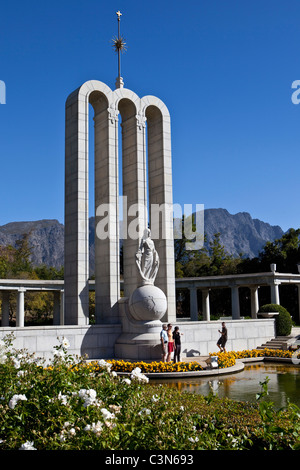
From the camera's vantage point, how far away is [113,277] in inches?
792

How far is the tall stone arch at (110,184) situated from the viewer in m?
19.7

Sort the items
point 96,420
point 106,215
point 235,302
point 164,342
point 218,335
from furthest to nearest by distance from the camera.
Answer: point 235,302
point 106,215
point 218,335
point 164,342
point 96,420

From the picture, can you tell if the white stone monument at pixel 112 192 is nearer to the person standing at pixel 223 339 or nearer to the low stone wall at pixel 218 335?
the low stone wall at pixel 218 335

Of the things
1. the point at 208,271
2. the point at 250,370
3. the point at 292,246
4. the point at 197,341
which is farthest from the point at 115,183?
the point at 208,271

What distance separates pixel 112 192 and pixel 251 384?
1083cm

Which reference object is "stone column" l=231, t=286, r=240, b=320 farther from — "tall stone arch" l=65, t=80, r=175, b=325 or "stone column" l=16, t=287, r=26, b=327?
"stone column" l=16, t=287, r=26, b=327

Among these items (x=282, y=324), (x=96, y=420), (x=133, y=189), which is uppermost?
(x=133, y=189)

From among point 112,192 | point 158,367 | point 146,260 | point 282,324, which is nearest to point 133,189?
point 112,192

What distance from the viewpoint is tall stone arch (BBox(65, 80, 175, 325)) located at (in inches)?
→ 775

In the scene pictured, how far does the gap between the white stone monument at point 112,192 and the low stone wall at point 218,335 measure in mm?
2207

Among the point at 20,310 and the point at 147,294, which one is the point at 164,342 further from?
the point at 20,310

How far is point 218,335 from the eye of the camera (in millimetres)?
20375

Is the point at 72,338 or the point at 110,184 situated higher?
the point at 110,184
